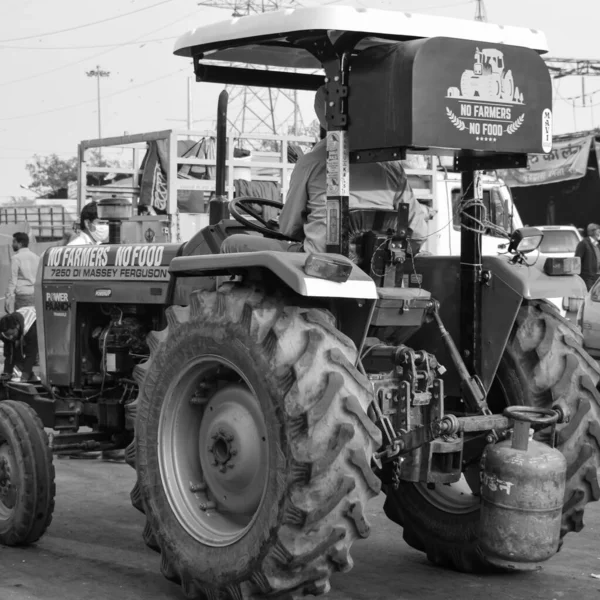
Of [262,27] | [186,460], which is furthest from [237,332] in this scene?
[262,27]

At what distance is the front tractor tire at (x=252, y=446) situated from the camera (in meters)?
4.29

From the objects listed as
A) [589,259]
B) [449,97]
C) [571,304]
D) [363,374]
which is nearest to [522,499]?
[363,374]

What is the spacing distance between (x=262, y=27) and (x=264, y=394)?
167cm

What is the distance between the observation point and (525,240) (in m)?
5.25

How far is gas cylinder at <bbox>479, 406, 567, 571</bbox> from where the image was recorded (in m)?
4.62

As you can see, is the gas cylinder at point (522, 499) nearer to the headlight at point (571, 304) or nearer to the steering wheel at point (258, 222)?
the steering wheel at point (258, 222)

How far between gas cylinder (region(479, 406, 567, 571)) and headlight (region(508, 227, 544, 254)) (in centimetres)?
89

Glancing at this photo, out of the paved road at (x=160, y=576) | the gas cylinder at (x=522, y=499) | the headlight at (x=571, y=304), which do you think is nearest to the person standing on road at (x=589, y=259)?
the headlight at (x=571, y=304)

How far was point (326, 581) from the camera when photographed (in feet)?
14.4

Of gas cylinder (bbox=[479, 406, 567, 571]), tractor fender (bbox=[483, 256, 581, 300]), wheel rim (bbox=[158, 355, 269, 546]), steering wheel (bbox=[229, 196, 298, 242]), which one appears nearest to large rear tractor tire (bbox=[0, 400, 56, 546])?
wheel rim (bbox=[158, 355, 269, 546])

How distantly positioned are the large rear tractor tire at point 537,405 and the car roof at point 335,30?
4.40ft

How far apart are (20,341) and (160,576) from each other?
5156mm

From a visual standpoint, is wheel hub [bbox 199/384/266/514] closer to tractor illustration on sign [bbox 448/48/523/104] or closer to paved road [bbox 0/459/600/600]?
paved road [bbox 0/459/600/600]

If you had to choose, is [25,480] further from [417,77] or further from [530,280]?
[417,77]
